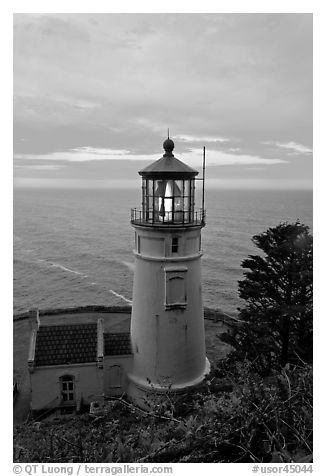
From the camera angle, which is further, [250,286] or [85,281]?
[85,281]

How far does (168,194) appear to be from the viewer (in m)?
12.7

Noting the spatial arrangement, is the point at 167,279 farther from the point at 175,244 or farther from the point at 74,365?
the point at 74,365

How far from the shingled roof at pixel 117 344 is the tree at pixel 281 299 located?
444 cm

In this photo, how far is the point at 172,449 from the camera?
5730mm

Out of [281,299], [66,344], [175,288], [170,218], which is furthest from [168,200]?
[66,344]

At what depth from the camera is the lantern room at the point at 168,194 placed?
1233 centimetres

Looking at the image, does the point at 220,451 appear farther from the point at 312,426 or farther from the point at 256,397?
the point at 312,426

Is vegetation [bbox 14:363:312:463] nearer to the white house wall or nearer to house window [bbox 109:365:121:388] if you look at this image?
the white house wall

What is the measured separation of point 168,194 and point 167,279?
2979 millimetres

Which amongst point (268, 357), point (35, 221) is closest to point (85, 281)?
point (268, 357)

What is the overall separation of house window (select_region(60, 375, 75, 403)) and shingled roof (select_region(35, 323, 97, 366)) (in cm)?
72

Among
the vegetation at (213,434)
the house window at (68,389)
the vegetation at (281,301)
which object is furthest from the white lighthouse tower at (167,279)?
the vegetation at (213,434)

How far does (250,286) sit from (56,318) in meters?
15.6

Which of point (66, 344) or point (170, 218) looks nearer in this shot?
point (170, 218)
